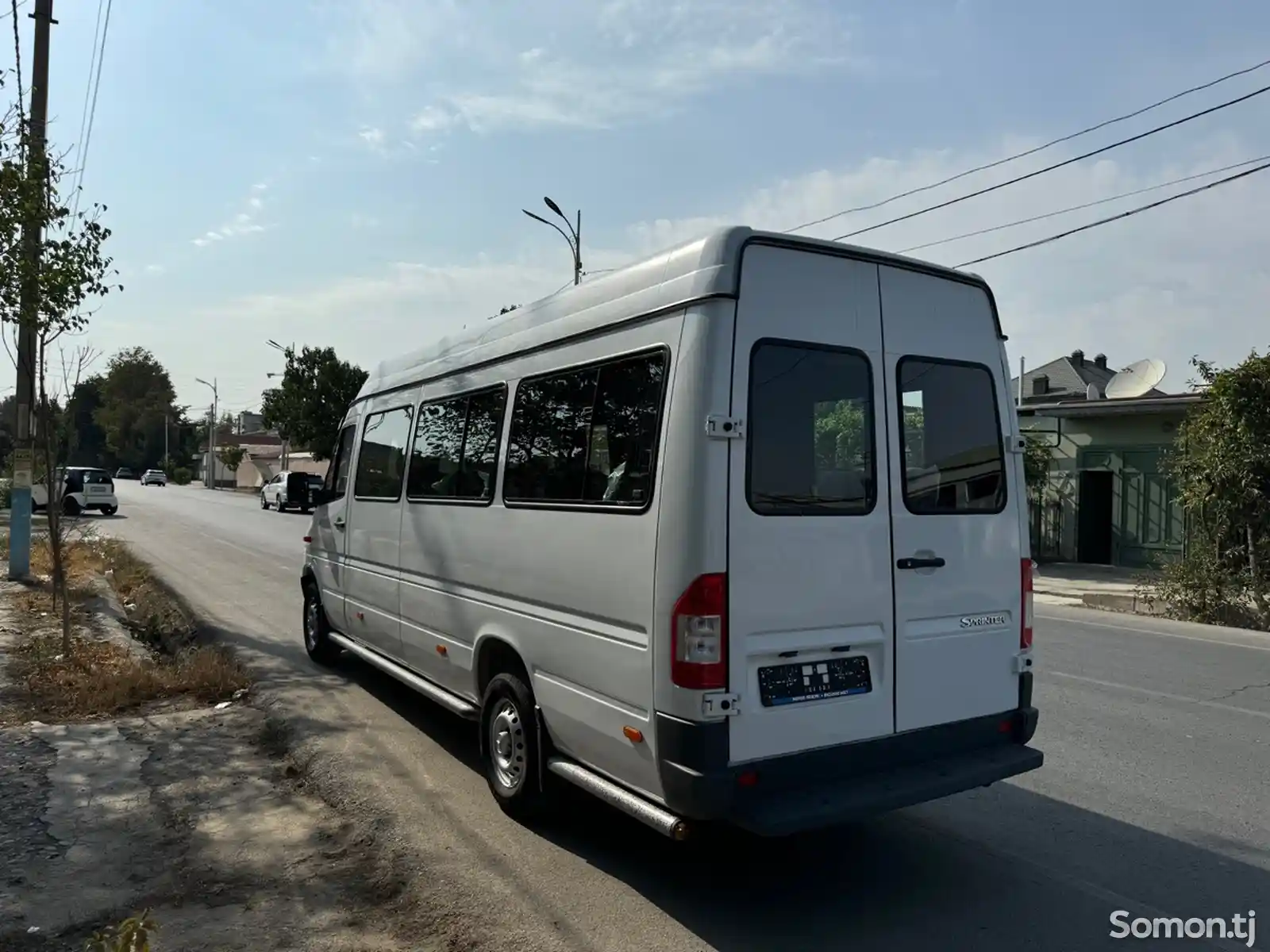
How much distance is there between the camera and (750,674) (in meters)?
3.92

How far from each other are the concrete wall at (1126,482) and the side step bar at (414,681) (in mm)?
16700

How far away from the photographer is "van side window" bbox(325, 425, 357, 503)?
27.6ft

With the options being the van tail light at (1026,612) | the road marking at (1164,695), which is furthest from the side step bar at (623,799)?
the road marking at (1164,695)

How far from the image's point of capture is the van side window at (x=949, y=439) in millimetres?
4555

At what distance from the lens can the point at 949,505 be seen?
4.64 metres

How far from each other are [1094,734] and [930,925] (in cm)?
352

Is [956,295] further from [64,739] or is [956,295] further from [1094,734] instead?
[64,739]

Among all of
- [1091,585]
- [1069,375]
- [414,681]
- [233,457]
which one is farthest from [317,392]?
[414,681]

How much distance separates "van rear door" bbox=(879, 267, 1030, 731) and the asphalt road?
79cm

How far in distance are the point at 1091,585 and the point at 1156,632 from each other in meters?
5.31

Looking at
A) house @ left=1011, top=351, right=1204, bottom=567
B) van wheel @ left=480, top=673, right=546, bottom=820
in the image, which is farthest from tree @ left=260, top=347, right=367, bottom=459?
van wheel @ left=480, top=673, right=546, bottom=820

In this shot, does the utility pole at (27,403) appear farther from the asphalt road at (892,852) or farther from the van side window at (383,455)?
the asphalt road at (892,852)

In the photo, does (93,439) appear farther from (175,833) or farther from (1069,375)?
(175,833)

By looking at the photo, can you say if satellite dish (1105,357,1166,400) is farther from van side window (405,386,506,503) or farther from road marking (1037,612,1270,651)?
van side window (405,386,506,503)
